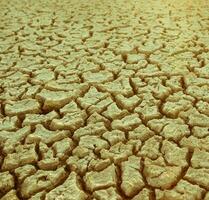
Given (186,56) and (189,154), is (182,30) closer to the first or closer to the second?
(186,56)

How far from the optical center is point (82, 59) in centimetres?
224

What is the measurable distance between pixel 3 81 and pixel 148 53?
1.01 meters

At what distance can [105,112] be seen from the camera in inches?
63.0

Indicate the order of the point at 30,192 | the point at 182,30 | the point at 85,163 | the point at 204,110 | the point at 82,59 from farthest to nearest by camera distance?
the point at 182,30
the point at 82,59
the point at 204,110
the point at 85,163
the point at 30,192

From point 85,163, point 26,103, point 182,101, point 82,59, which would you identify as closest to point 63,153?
point 85,163

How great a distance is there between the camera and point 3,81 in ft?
6.35

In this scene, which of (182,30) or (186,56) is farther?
(182,30)

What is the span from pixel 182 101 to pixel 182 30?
4.37 ft

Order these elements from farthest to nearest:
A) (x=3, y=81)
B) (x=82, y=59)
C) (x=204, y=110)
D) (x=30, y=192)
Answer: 1. (x=82, y=59)
2. (x=3, y=81)
3. (x=204, y=110)
4. (x=30, y=192)

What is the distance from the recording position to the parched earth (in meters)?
1.18


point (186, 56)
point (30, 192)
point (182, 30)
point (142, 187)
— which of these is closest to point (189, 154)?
point (142, 187)

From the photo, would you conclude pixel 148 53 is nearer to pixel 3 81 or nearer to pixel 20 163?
pixel 3 81

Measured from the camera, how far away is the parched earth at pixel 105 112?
118 cm

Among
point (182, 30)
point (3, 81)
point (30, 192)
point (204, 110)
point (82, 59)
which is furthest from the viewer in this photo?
point (182, 30)
